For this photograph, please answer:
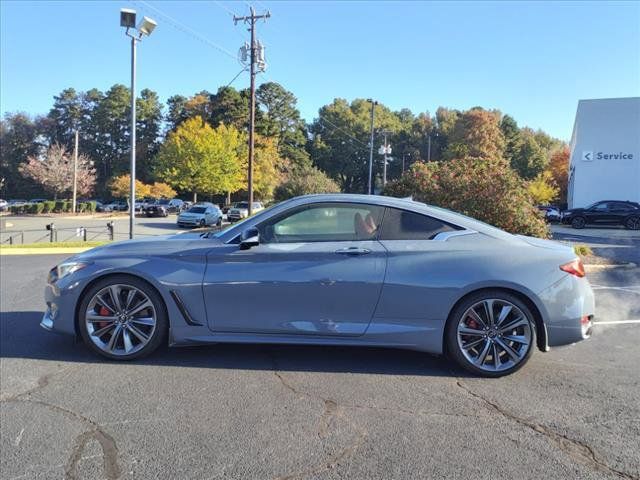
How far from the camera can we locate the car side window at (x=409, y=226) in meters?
4.38

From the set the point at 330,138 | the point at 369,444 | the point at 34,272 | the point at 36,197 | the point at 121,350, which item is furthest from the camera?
the point at 330,138

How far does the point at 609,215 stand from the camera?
2738cm

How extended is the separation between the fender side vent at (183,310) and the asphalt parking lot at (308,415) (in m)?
0.39

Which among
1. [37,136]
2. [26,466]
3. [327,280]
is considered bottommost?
[26,466]

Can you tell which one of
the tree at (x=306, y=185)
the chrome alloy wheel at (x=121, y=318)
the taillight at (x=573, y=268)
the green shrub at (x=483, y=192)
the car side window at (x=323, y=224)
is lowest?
the chrome alloy wheel at (x=121, y=318)

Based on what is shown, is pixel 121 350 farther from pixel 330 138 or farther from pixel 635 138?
pixel 330 138

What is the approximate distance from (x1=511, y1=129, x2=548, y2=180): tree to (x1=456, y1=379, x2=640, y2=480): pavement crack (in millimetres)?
73602

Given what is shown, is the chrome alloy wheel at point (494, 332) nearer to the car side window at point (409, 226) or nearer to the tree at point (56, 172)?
the car side window at point (409, 226)

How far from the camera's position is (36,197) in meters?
83.3

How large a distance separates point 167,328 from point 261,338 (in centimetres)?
82

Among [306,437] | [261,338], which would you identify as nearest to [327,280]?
[261,338]

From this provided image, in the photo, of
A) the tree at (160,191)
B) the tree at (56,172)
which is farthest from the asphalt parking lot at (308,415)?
the tree at (56,172)

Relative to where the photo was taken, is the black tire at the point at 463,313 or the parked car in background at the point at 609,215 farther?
the parked car in background at the point at 609,215

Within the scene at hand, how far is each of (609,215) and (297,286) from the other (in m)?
28.0
